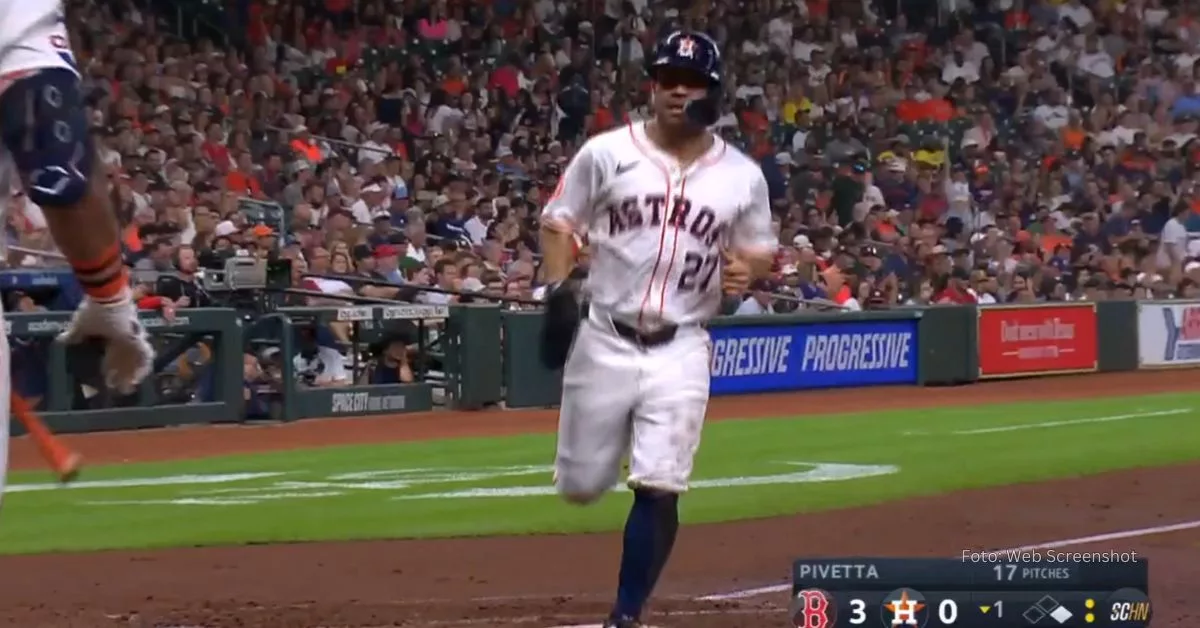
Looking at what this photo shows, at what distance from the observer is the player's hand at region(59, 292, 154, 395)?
9.73ft

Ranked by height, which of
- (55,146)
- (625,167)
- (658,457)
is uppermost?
(625,167)

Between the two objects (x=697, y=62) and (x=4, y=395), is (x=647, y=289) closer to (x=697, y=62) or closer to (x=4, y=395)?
(x=697, y=62)

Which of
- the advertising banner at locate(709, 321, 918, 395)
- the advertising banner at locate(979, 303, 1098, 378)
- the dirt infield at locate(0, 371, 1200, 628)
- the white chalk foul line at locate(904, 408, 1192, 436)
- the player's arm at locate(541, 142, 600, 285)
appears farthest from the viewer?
the advertising banner at locate(979, 303, 1098, 378)

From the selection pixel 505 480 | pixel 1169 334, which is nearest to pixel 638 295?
pixel 505 480

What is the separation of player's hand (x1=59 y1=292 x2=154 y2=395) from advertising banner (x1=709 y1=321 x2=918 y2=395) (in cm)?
1567

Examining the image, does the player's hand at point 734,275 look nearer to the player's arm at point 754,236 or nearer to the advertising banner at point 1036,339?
the player's arm at point 754,236

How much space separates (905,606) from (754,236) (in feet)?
4.75

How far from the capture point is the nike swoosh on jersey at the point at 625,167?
248 inches

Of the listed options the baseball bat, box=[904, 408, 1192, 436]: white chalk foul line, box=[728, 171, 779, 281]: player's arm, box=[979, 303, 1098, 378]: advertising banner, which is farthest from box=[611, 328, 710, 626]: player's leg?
box=[979, 303, 1098, 378]: advertising banner

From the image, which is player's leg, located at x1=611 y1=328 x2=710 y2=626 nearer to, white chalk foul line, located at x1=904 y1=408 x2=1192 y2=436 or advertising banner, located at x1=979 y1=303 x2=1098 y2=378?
Result: white chalk foul line, located at x1=904 y1=408 x2=1192 y2=436

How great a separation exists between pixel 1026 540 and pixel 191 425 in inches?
322

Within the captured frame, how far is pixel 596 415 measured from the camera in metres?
6.23

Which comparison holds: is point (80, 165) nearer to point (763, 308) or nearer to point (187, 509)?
point (187, 509)
